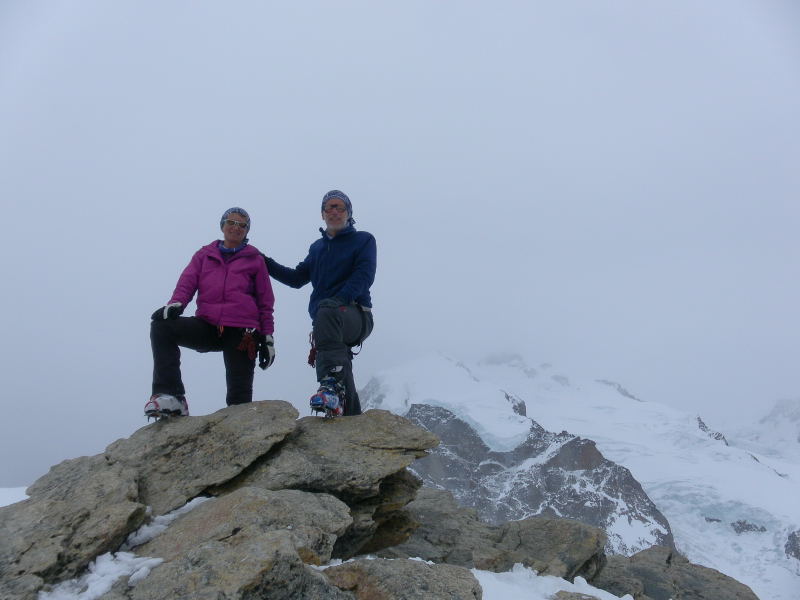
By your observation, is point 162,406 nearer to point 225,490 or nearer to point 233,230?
point 225,490

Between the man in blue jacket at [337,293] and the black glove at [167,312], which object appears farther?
the man in blue jacket at [337,293]

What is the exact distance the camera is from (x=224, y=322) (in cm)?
816

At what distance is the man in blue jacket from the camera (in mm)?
8008

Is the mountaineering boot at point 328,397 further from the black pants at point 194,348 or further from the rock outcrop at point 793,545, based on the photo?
the rock outcrop at point 793,545

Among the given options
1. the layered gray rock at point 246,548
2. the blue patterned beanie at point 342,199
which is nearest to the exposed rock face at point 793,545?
the blue patterned beanie at point 342,199

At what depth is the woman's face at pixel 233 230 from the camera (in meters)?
8.64

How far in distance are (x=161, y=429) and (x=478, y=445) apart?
139m

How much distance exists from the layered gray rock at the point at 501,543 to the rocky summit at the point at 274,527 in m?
0.03

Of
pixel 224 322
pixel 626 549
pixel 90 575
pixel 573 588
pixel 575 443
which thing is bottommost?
pixel 626 549

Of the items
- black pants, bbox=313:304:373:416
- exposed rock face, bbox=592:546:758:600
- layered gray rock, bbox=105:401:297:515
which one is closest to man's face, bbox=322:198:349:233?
black pants, bbox=313:304:373:416

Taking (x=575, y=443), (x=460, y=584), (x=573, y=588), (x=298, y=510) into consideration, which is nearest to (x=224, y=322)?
(x=298, y=510)

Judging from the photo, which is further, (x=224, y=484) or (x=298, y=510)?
(x=224, y=484)

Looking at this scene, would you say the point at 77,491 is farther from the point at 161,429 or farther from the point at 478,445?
the point at 478,445

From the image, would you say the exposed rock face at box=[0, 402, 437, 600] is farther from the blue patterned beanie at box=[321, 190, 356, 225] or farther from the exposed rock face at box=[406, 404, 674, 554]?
the exposed rock face at box=[406, 404, 674, 554]
